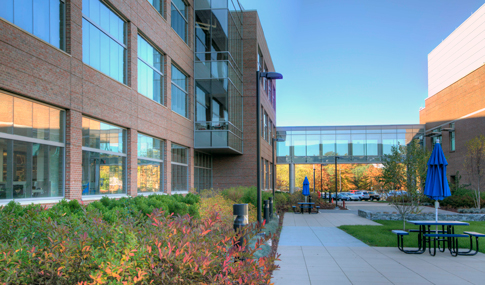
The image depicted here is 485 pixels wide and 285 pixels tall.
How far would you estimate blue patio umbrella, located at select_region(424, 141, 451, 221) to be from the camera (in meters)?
11.7

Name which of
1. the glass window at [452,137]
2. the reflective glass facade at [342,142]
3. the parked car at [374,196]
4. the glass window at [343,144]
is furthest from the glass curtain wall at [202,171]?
the parked car at [374,196]

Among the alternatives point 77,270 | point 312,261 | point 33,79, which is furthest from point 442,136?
point 77,270

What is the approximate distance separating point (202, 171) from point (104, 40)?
47.1 ft

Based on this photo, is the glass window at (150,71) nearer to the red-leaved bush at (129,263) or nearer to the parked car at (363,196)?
the red-leaved bush at (129,263)

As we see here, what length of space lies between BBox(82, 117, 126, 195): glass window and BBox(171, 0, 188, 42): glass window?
8.72m

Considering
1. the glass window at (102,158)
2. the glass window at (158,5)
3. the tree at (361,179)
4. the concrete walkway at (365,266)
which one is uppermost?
the glass window at (158,5)

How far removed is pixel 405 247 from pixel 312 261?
3.72 m

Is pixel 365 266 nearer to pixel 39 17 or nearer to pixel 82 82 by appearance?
pixel 82 82

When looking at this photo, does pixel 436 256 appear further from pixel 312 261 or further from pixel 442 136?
pixel 442 136

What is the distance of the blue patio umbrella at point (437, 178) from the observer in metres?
11.7

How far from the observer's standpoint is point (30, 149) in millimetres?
10953

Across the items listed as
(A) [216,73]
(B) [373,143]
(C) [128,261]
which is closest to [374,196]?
(B) [373,143]

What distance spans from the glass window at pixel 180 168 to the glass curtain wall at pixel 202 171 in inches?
69.6

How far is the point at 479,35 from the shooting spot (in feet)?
187
